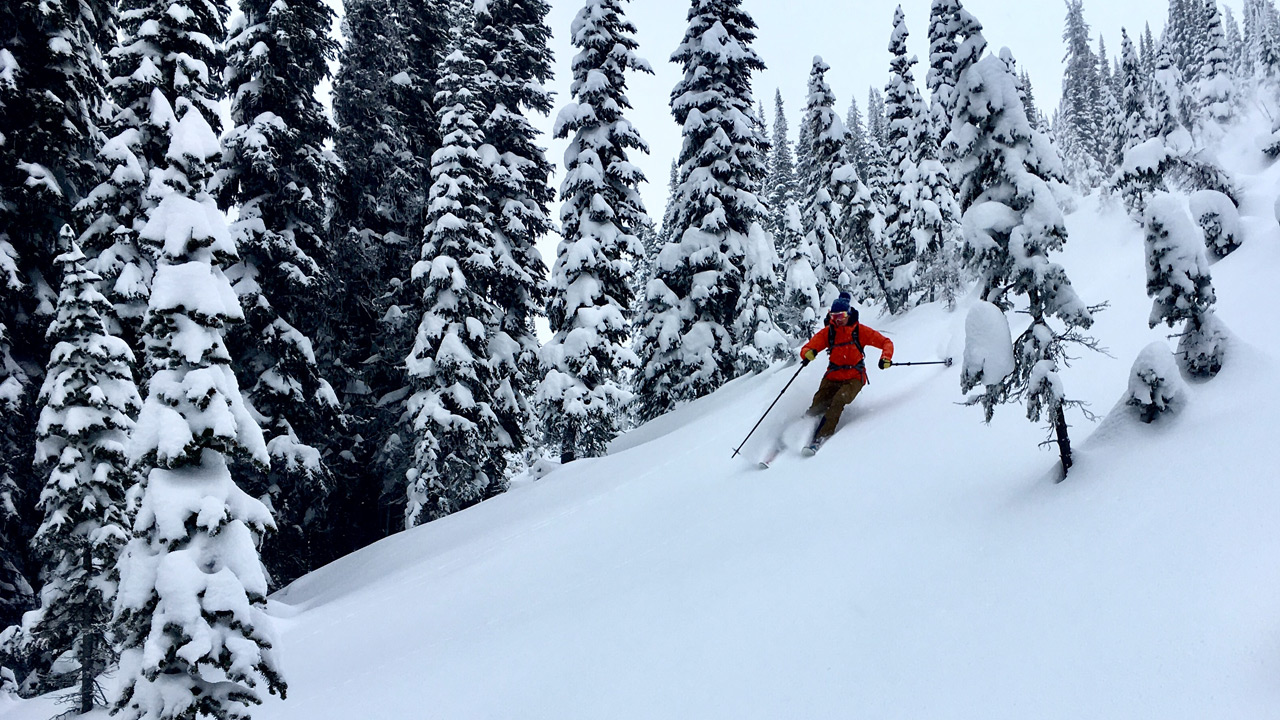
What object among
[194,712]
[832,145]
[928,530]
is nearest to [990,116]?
[928,530]

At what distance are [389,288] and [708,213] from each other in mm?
10418

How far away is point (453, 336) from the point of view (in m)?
17.9

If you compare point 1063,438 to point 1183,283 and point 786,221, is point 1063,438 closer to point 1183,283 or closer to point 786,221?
point 1183,283

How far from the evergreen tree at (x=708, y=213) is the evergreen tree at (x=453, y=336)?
5.65 m

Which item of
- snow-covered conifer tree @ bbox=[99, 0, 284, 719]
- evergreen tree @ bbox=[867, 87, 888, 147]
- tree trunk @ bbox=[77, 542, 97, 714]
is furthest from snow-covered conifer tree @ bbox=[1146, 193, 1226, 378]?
evergreen tree @ bbox=[867, 87, 888, 147]

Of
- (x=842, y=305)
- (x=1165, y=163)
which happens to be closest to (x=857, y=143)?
(x=1165, y=163)

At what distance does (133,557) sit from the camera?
19.4 feet

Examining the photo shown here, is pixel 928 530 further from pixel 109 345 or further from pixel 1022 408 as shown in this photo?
pixel 109 345

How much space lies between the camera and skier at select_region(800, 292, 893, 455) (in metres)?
9.67

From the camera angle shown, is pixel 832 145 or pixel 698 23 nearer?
pixel 698 23

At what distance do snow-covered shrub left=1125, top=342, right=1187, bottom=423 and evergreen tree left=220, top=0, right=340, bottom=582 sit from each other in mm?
15524

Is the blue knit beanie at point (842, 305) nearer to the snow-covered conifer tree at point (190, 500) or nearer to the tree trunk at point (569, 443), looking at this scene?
the snow-covered conifer tree at point (190, 500)

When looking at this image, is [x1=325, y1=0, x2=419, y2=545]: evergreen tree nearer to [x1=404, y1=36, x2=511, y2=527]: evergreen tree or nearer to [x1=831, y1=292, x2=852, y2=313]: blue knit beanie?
[x1=404, y1=36, x2=511, y2=527]: evergreen tree

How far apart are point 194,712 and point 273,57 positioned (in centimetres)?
1597
